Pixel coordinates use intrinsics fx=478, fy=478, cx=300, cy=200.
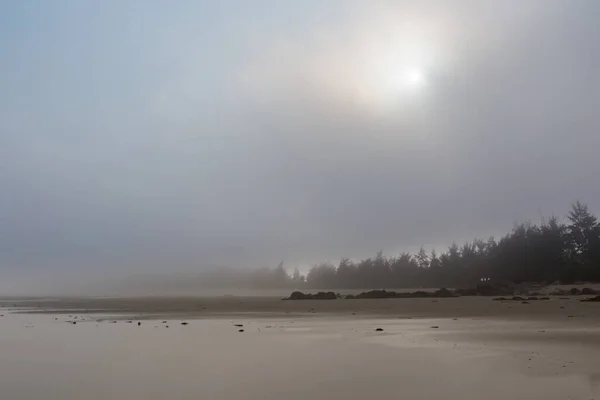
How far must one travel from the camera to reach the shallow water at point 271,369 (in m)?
5.66

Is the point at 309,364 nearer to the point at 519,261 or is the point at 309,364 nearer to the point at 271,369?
the point at 271,369

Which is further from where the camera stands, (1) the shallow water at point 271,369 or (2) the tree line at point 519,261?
(2) the tree line at point 519,261

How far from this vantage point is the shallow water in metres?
5.66

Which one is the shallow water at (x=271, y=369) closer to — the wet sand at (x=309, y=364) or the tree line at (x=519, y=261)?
the wet sand at (x=309, y=364)

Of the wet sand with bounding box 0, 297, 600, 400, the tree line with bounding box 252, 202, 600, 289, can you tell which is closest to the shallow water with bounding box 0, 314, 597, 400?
the wet sand with bounding box 0, 297, 600, 400

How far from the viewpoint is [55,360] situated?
8227 mm

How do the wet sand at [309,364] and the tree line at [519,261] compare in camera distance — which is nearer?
the wet sand at [309,364]

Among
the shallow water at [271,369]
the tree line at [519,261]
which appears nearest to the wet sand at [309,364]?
the shallow water at [271,369]

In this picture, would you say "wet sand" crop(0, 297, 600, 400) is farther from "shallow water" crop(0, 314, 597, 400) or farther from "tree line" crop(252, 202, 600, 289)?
"tree line" crop(252, 202, 600, 289)

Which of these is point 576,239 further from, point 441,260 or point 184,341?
point 184,341

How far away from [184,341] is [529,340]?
288 inches

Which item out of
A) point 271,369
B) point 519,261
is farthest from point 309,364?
point 519,261

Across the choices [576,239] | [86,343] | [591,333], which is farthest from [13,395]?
[576,239]

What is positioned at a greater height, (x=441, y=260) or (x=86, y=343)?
(x=441, y=260)
